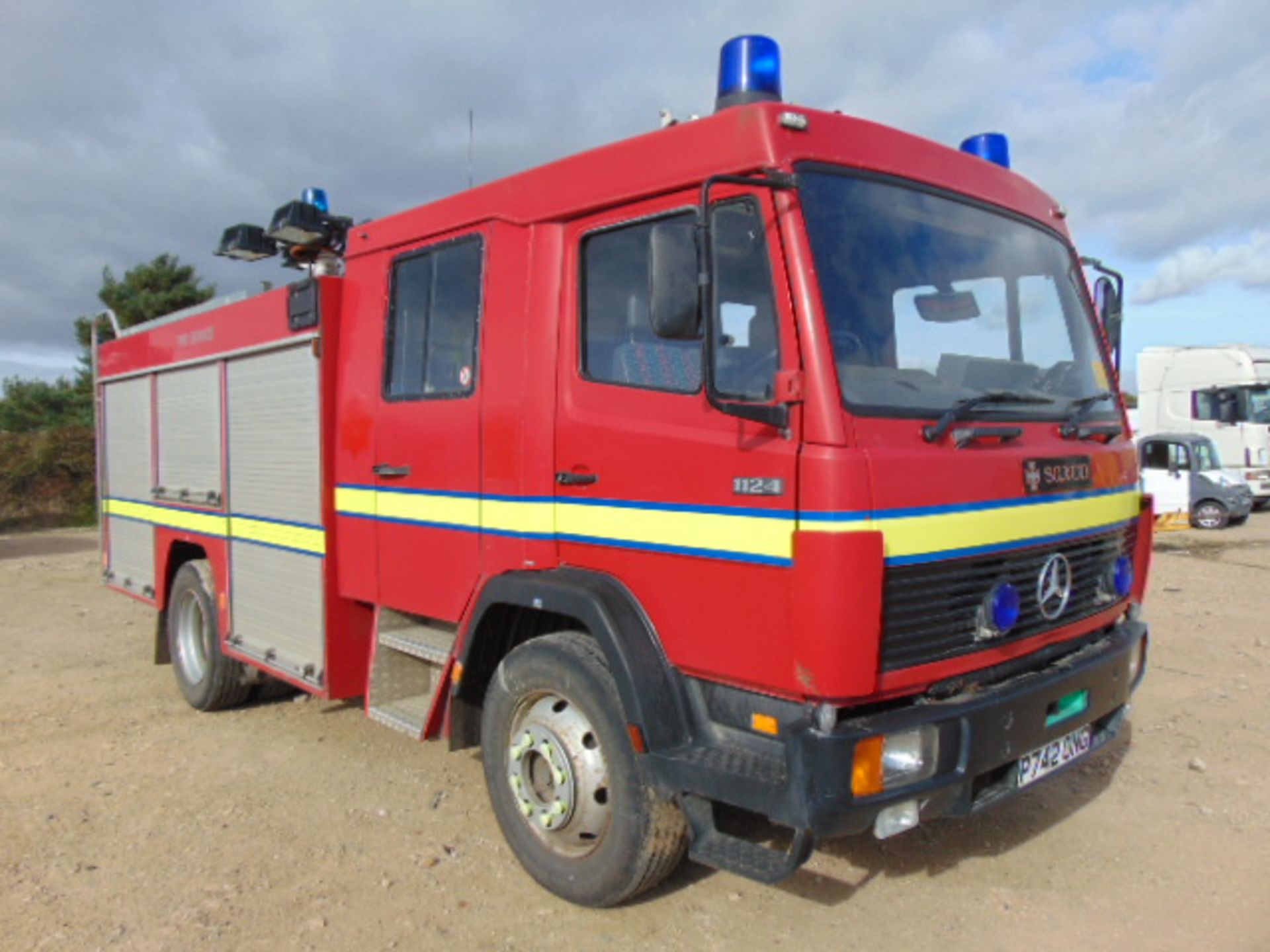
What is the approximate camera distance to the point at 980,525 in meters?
3.02

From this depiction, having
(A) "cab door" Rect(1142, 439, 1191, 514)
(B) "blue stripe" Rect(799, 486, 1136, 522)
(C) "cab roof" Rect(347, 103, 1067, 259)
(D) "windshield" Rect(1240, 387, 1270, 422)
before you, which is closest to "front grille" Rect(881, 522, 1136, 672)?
(B) "blue stripe" Rect(799, 486, 1136, 522)

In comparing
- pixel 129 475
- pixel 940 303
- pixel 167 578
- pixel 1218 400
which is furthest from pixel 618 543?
pixel 1218 400

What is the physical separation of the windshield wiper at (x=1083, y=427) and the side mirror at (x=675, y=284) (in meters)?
1.48

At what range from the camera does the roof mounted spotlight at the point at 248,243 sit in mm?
5828

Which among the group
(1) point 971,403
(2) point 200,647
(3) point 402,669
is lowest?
(2) point 200,647

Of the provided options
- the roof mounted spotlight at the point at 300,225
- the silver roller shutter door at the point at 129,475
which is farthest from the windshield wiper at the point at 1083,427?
the silver roller shutter door at the point at 129,475

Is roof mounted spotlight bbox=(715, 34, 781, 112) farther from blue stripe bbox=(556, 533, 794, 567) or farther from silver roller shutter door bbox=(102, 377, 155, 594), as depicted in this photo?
silver roller shutter door bbox=(102, 377, 155, 594)

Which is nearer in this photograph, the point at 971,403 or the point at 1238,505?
the point at 971,403

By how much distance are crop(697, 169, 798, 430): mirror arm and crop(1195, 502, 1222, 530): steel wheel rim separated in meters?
16.4

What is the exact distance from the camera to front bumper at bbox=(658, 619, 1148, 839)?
2.74m

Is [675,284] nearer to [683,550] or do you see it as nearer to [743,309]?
[743,309]

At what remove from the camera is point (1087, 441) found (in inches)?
142

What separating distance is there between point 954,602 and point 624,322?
4.82ft

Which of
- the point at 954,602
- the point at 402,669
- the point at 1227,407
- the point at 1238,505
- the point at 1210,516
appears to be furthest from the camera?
the point at 1227,407
